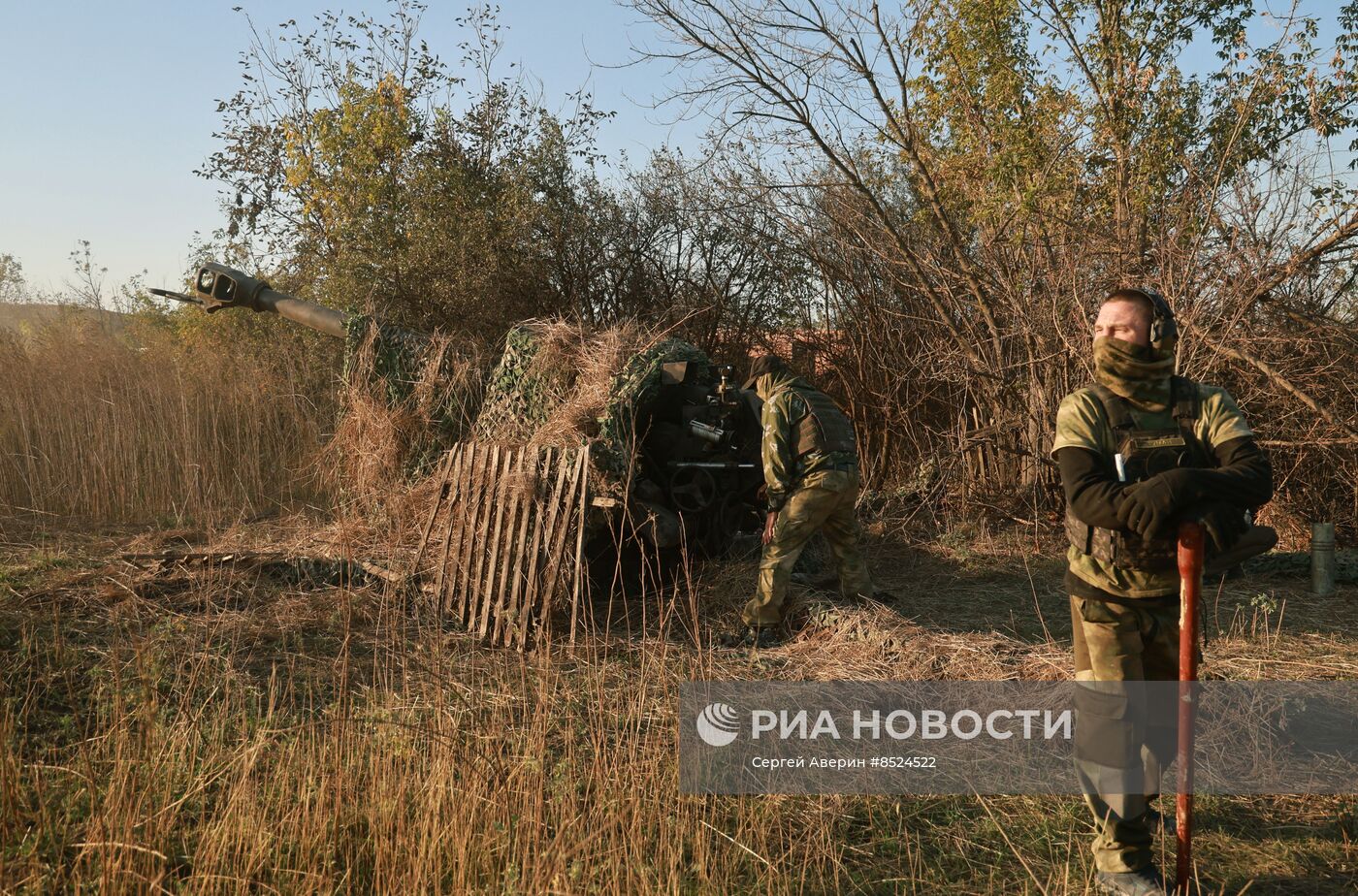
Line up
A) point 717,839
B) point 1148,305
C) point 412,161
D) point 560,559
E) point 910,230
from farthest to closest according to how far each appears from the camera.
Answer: point 412,161 < point 910,230 < point 560,559 < point 717,839 < point 1148,305

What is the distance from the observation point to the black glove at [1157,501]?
2891 mm

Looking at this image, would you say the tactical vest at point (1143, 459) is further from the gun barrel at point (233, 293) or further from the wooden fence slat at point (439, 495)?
the gun barrel at point (233, 293)

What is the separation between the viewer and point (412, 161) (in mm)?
13203

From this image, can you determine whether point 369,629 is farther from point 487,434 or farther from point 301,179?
point 301,179

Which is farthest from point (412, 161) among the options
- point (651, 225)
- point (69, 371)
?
point (69, 371)

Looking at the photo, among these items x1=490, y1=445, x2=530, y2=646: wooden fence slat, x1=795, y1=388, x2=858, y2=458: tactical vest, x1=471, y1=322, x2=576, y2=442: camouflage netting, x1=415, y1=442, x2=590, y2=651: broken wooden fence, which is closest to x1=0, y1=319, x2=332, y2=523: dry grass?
x1=471, y1=322, x2=576, y2=442: camouflage netting

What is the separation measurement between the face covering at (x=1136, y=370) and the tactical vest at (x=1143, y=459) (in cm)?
4

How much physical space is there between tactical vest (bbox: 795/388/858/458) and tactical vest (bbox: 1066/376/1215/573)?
304cm

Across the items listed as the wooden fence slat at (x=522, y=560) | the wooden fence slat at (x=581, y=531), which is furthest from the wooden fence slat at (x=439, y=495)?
the wooden fence slat at (x=581, y=531)

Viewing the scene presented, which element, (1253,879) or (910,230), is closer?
(1253,879)

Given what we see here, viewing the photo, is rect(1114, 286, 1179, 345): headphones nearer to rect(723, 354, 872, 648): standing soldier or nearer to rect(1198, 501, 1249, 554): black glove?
rect(1198, 501, 1249, 554): black glove

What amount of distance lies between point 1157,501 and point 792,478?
3510mm

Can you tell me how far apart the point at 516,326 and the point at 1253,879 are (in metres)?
5.98

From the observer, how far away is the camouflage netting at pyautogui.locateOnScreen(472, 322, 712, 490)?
668 cm
